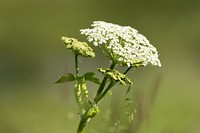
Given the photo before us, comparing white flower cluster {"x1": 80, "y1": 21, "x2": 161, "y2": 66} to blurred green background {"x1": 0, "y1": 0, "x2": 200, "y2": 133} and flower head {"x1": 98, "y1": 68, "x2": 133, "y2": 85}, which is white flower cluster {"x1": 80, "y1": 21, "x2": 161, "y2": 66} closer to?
flower head {"x1": 98, "y1": 68, "x2": 133, "y2": 85}

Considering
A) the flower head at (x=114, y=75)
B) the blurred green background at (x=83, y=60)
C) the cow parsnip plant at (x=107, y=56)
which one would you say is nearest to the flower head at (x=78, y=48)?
the cow parsnip plant at (x=107, y=56)

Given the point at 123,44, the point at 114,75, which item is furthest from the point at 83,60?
the point at 114,75

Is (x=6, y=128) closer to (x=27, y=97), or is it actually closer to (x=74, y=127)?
(x=74, y=127)

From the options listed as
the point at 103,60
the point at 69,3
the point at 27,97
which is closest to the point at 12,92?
the point at 27,97

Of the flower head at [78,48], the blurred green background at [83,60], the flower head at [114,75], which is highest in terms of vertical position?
the flower head at [78,48]

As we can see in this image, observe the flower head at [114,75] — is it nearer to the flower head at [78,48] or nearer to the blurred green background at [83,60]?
the flower head at [78,48]

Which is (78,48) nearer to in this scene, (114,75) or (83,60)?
(114,75)
